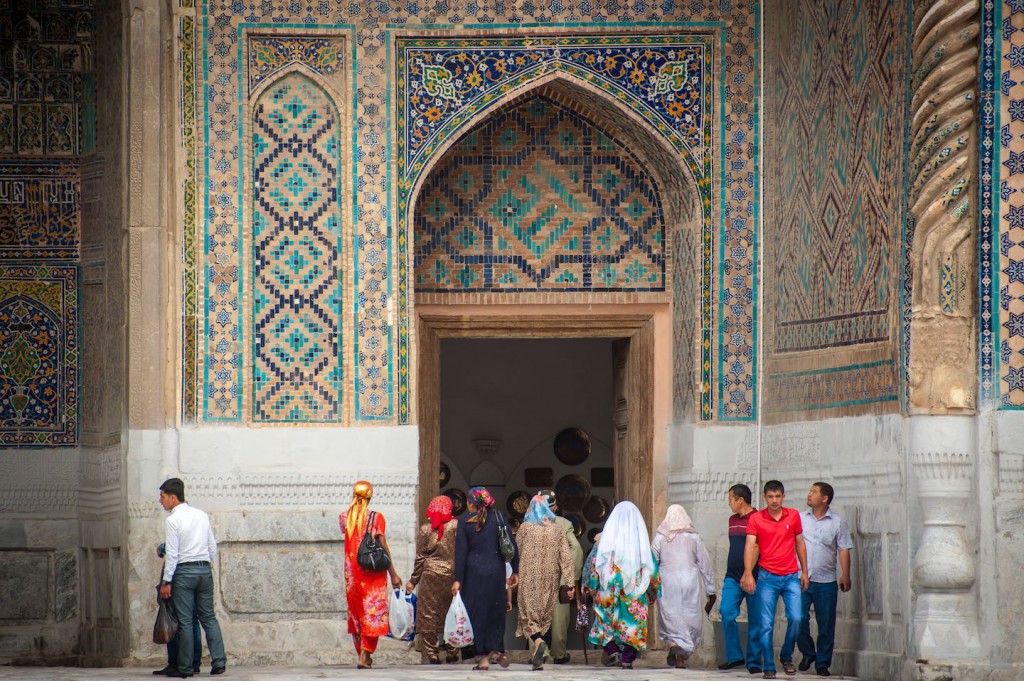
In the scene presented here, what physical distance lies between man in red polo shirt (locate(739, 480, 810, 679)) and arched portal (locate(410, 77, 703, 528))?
7.13 feet

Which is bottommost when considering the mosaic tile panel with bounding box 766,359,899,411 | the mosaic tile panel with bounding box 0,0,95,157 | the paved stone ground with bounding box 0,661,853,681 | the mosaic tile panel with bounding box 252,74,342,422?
the paved stone ground with bounding box 0,661,853,681

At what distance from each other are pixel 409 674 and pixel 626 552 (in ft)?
5.20

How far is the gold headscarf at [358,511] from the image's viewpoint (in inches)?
415

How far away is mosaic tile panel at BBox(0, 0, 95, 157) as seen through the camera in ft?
39.7

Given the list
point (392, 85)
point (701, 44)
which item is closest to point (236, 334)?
point (392, 85)

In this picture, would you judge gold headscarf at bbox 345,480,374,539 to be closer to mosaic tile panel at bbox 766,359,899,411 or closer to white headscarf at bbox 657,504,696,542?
white headscarf at bbox 657,504,696,542

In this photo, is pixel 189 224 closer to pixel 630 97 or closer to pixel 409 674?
pixel 630 97

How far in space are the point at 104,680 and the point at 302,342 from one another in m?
2.69

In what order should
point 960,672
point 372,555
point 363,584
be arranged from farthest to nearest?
point 363,584 < point 372,555 < point 960,672

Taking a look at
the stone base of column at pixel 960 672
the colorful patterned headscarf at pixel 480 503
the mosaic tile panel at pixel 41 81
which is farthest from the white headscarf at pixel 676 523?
the mosaic tile panel at pixel 41 81

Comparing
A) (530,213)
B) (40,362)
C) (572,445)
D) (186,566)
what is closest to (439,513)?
(186,566)

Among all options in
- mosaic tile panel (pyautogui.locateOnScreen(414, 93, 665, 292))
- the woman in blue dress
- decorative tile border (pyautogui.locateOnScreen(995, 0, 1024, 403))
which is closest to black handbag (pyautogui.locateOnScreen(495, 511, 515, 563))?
the woman in blue dress

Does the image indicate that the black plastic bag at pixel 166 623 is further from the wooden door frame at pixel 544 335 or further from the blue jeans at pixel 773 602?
the blue jeans at pixel 773 602

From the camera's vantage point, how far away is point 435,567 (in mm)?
10930
